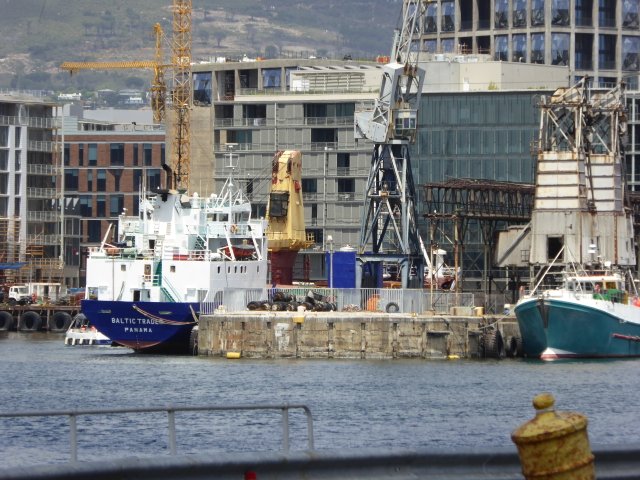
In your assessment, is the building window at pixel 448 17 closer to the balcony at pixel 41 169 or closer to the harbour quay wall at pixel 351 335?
the balcony at pixel 41 169

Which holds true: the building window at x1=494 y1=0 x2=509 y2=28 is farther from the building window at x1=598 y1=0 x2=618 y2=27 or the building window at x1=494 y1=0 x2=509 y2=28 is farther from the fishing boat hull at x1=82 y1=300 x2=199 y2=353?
the fishing boat hull at x1=82 y1=300 x2=199 y2=353

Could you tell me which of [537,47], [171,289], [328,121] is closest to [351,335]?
[171,289]

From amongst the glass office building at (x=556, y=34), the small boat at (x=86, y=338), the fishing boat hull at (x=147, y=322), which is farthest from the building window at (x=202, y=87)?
the fishing boat hull at (x=147, y=322)

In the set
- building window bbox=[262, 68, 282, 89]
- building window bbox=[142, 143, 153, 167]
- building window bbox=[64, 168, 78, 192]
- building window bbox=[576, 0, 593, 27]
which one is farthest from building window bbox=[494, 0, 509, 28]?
building window bbox=[64, 168, 78, 192]

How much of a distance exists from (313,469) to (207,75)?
154 m

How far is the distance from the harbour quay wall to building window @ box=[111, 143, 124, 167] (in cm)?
10628

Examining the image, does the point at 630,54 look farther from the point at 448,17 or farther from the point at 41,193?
the point at 41,193

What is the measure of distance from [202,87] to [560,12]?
34529 mm

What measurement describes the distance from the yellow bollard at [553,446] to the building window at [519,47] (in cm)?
15435

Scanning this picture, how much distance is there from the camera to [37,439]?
44.3 meters

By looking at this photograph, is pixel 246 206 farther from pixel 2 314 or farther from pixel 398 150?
pixel 2 314

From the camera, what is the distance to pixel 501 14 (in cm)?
17550

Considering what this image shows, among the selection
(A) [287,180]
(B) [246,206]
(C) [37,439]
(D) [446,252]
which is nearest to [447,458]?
(C) [37,439]

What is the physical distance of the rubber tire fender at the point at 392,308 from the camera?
93812mm
